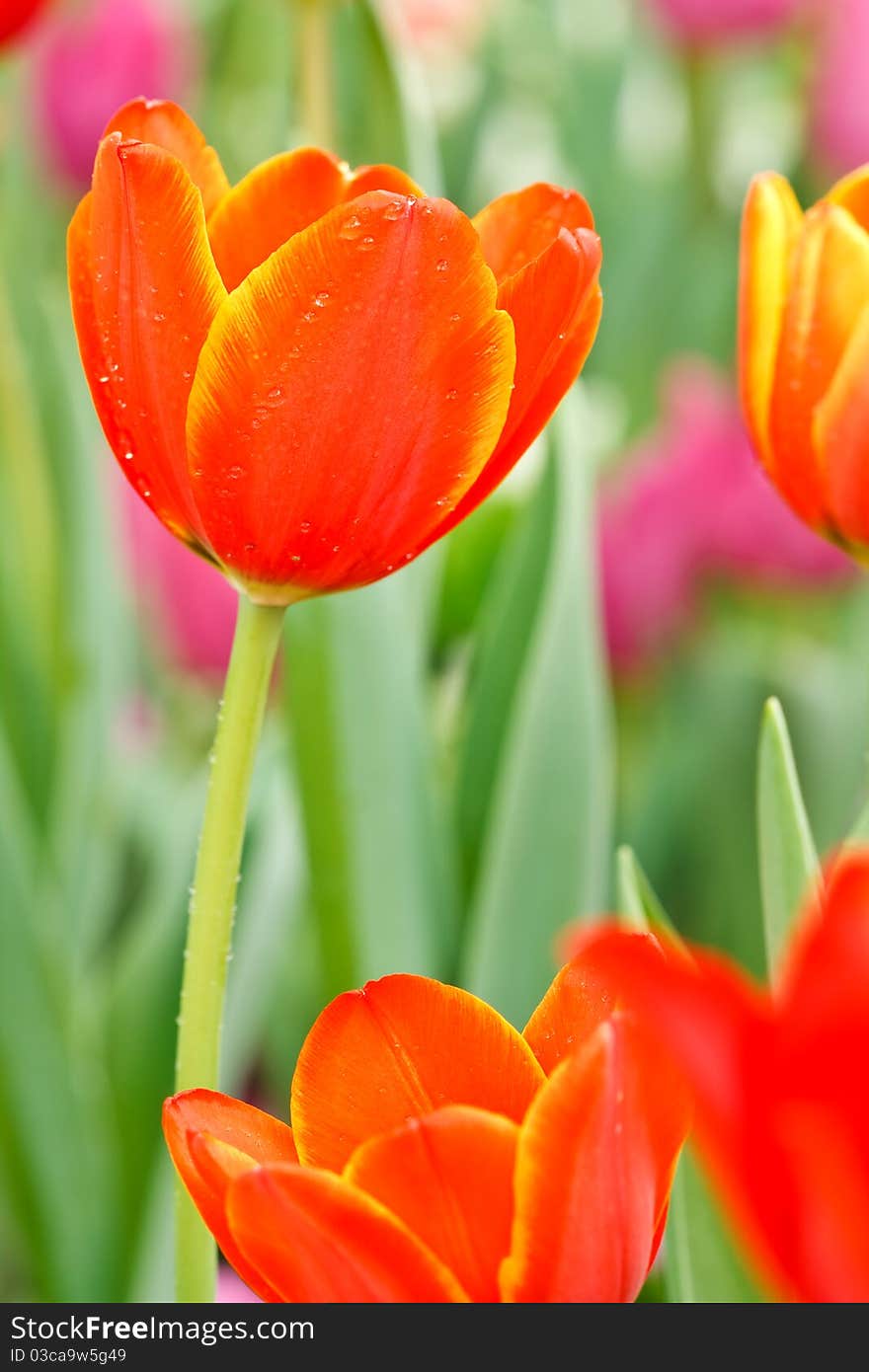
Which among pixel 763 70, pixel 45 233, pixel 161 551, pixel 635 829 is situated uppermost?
pixel 763 70

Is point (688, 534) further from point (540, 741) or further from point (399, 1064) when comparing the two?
point (399, 1064)

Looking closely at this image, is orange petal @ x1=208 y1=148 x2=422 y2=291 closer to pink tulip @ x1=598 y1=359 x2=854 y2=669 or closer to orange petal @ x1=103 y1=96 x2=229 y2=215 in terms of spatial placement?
orange petal @ x1=103 y1=96 x2=229 y2=215

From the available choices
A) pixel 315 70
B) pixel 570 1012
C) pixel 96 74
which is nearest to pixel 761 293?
pixel 570 1012

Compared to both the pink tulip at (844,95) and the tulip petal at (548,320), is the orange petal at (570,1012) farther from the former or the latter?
the pink tulip at (844,95)

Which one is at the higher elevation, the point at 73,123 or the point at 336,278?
the point at 73,123

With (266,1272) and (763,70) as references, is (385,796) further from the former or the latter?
(763,70)

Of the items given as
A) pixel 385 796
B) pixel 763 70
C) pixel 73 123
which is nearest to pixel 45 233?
pixel 73 123

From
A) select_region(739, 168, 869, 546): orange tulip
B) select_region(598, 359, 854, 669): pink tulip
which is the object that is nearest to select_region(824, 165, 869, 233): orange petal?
select_region(739, 168, 869, 546): orange tulip
